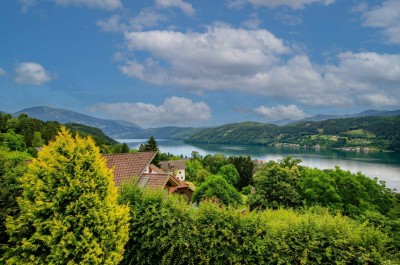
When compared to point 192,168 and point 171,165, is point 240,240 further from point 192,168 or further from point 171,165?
point 192,168

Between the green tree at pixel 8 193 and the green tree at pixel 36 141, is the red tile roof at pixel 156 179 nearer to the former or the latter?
the green tree at pixel 8 193

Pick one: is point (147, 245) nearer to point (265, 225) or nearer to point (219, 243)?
point (219, 243)

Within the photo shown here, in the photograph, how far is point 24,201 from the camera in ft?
31.6

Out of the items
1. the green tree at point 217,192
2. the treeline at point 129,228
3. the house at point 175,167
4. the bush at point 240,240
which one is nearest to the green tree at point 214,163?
the house at point 175,167

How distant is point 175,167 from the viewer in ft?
314

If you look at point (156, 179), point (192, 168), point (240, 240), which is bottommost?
point (192, 168)

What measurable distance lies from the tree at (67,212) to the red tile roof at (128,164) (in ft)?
31.8

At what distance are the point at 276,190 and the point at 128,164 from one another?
Result: 728 inches

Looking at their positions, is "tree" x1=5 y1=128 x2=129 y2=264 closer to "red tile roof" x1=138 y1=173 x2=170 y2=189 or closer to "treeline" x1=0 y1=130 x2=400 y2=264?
"treeline" x1=0 y1=130 x2=400 y2=264

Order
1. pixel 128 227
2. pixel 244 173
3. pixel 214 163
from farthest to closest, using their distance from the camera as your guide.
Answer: pixel 214 163, pixel 244 173, pixel 128 227

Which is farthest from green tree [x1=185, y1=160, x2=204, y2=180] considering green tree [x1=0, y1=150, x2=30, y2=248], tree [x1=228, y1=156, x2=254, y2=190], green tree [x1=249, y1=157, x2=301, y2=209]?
green tree [x1=0, y1=150, x2=30, y2=248]

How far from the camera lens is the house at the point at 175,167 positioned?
3693 inches

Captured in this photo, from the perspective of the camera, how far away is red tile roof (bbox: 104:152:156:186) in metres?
20.0

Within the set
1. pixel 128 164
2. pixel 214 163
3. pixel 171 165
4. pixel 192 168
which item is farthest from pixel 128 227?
pixel 214 163
